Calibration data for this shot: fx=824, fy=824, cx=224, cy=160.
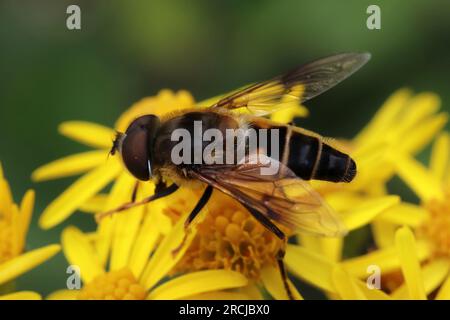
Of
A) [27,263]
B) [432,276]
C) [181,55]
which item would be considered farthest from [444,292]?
[181,55]

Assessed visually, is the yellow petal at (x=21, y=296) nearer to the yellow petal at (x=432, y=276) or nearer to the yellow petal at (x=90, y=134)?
the yellow petal at (x=90, y=134)

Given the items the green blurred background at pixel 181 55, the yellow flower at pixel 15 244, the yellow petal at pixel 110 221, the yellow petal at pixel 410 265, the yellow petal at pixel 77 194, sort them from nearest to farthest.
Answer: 1. the yellow petal at pixel 410 265
2. the yellow flower at pixel 15 244
3. the yellow petal at pixel 110 221
4. the yellow petal at pixel 77 194
5. the green blurred background at pixel 181 55

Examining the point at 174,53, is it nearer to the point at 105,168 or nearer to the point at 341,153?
the point at 105,168

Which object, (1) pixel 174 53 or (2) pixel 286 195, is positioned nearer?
(2) pixel 286 195

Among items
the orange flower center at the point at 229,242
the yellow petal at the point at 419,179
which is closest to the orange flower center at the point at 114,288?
the orange flower center at the point at 229,242

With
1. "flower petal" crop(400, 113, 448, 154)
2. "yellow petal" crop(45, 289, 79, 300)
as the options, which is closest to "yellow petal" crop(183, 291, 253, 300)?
"yellow petal" crop(45, 289, 79, 300)

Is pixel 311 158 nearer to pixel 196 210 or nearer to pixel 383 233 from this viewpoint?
pixel 196 210
